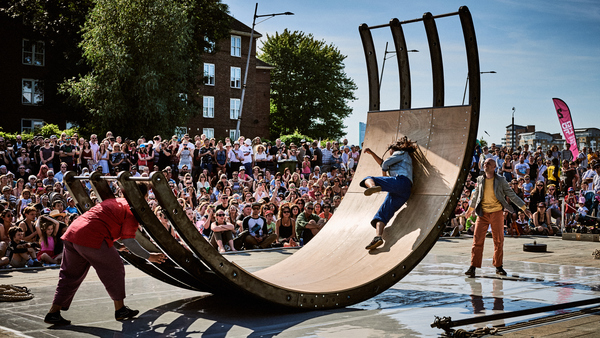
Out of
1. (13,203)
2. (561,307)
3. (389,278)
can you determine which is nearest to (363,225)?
(389,278)

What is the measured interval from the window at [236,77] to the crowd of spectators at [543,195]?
30.4 meters

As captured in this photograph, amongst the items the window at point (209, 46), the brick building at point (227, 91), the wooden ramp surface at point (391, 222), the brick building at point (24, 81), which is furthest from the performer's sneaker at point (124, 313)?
the brick building at point (227, 91)

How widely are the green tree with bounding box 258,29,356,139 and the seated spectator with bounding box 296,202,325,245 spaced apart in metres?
43.8

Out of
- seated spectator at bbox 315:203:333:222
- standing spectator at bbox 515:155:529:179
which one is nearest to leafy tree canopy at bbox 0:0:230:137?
standing spectator at bbox 515:155:529:179

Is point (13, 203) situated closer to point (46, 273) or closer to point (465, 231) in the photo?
point (46, 273)

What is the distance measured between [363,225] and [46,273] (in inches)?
199

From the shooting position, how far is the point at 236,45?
49.8 metres

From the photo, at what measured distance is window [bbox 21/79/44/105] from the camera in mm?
36438

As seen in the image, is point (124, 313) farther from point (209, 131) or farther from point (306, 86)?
point (306, 86)

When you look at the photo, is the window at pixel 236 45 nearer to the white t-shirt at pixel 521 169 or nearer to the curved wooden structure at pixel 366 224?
the white t-shirt at pixel 521 169

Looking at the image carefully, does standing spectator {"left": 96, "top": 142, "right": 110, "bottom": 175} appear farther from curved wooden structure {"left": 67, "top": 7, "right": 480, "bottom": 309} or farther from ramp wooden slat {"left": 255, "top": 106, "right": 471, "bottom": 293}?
ramp wooden slat {"left": 255, "top": 106, "right": 471, "bottom": 293}

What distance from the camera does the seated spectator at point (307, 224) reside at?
44.9 feet

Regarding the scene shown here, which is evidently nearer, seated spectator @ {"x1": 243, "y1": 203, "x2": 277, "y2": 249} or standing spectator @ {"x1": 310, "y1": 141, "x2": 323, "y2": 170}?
seated spectator @ {"x1": 243, "y1": 203, "x2": 277, "y2": 249}

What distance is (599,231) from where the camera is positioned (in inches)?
687
